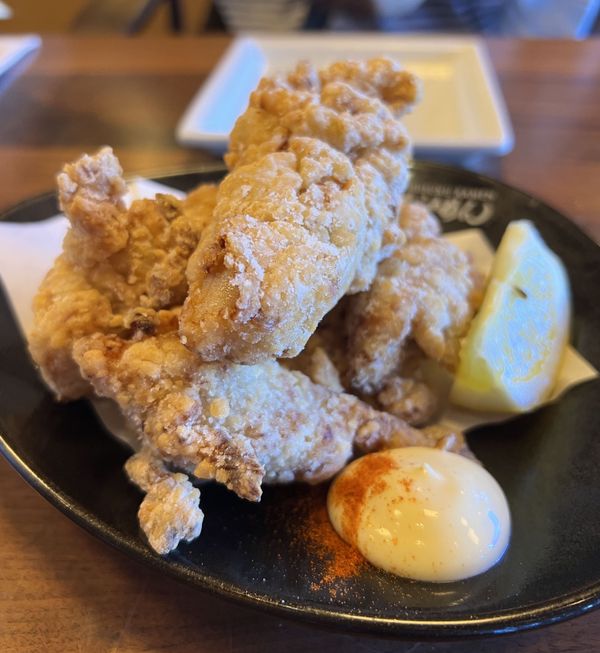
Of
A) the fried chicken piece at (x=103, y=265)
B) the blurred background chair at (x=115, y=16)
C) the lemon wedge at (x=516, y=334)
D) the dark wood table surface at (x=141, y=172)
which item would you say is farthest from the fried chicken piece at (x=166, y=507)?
the blurred background chair at (x=115, y=16)

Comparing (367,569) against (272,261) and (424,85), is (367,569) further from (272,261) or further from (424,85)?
(424,85)

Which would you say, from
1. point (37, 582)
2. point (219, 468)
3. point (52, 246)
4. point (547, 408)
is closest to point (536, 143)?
point (547, 408)

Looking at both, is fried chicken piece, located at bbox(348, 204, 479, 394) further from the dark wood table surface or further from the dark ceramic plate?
the dark wood table surface

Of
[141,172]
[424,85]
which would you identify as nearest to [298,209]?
[141,172]

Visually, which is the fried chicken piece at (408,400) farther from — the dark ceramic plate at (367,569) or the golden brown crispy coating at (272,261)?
the golden brown crispy coating at (272,261)

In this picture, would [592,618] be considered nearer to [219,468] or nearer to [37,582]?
[219,468]

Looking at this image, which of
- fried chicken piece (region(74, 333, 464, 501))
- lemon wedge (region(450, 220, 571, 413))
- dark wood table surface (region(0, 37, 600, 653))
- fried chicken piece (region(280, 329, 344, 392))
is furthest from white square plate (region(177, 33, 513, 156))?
fried chicken piece (region(74, 333, 464, 501))
